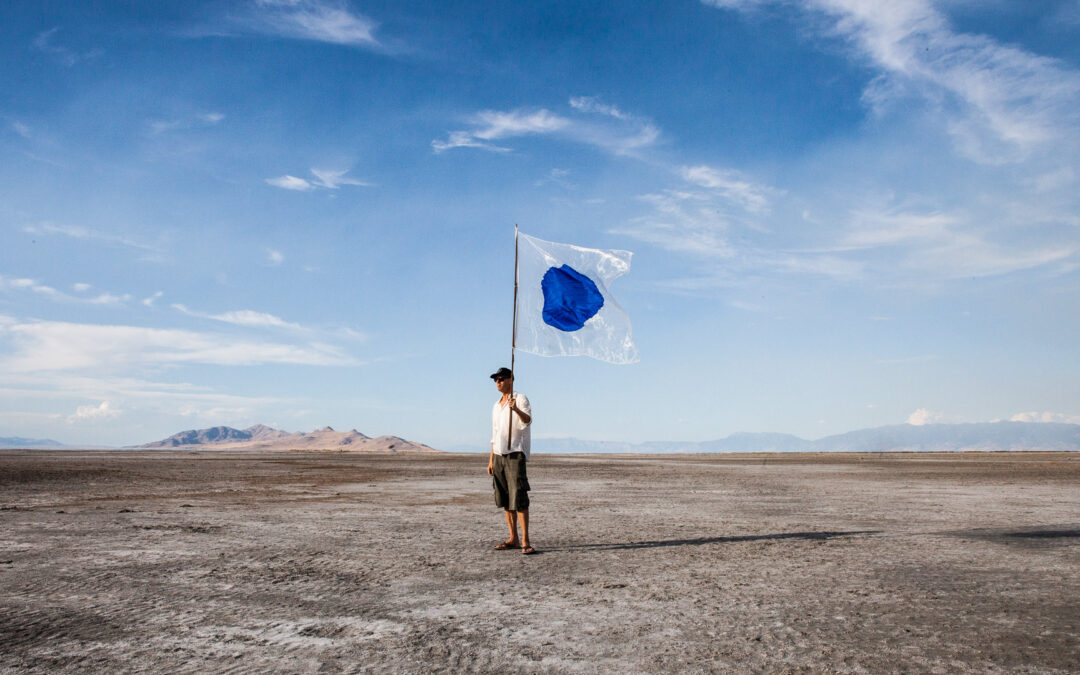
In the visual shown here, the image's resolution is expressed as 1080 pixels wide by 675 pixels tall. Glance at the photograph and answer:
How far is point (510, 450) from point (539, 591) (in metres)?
2.53

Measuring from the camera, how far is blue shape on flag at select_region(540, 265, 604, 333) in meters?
10.2

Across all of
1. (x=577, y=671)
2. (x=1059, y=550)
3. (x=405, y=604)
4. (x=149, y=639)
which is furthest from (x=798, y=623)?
(x=1059, y=550)

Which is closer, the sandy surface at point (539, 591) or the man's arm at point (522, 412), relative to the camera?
the sandy surface at point (539, 591)

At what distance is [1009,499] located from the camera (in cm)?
1580

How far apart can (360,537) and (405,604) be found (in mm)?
3839

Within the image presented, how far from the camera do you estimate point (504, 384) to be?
8.92 metres

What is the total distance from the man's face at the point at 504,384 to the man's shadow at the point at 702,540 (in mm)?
1962

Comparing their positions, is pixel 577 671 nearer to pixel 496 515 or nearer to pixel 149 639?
pixel 149 639

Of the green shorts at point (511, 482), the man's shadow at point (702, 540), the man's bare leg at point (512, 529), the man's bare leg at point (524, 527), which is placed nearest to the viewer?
the man's bare leg at point (524, 527)

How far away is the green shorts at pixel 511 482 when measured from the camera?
862 centimetres

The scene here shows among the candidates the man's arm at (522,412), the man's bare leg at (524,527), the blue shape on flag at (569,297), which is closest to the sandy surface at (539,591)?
the man's bare leg at (524,527)

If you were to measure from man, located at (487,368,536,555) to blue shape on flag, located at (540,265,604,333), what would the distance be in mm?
1563

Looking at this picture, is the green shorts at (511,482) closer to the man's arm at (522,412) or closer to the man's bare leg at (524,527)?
the man's bare leg at (524,527)

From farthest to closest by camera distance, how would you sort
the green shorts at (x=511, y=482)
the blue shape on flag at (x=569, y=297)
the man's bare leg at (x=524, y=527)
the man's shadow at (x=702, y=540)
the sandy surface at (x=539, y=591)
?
the blue shape on flag at (x=569, y=297) → the man's shadow at (x=702, y=540) → the green shorts at (x=511, y=482) → the man's bare leg at (x=524, y=527) → the sandy surface at (x=539, y=591)
